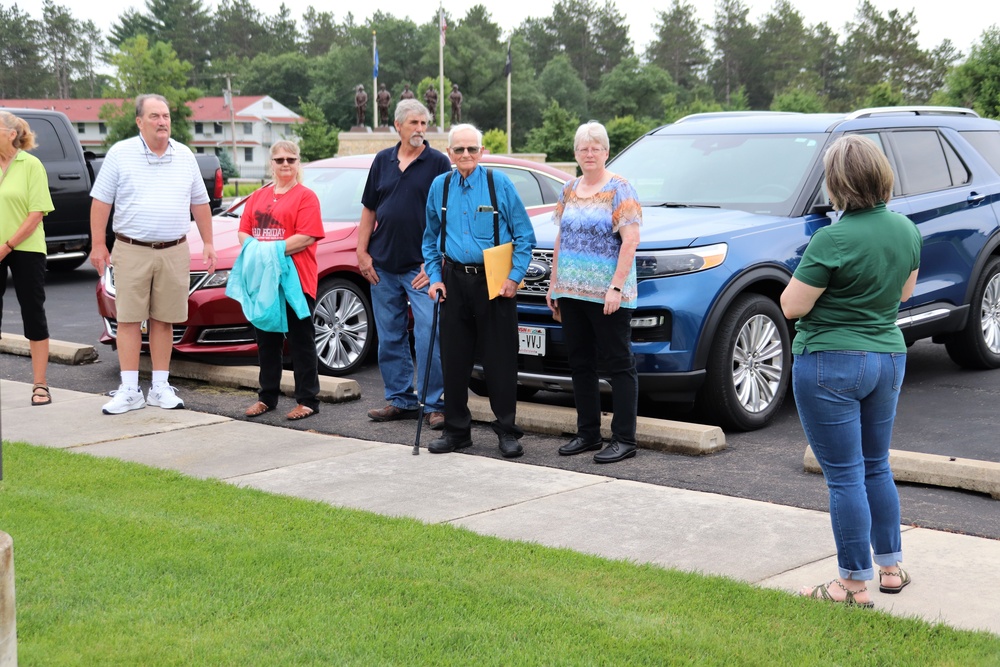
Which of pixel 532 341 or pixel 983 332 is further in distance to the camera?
pixel 983 332

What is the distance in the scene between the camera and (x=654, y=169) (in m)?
8.30

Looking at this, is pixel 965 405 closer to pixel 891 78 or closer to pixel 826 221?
pixel 826 221

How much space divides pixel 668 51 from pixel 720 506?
121 m

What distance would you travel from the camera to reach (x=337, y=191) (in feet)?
32.2

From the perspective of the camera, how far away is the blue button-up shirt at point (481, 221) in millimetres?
6559

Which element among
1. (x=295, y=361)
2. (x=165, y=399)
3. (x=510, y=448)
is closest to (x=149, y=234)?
(x=165, y=399)

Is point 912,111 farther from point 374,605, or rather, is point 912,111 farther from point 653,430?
point 374,605

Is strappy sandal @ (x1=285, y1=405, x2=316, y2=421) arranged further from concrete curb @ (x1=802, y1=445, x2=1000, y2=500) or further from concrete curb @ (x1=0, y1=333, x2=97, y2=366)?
concrete curb @ (x1=802, y1=445, x2=1000, y2=500)

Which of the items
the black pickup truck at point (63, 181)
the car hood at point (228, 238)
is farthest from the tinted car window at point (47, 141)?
the car hood at point (228, 238)

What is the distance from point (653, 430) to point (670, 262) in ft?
3.14

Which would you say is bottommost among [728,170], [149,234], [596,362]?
[596,362]

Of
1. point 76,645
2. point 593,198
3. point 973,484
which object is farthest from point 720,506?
point 76,645

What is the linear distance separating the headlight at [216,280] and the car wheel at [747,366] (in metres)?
3.68

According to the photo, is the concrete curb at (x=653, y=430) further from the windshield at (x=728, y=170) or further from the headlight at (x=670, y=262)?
the windshield at (x=728, y=170)
